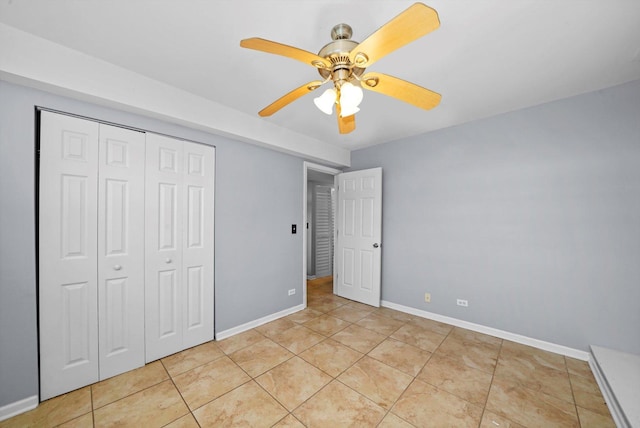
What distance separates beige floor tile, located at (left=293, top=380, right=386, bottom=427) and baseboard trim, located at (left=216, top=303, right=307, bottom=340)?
130cm

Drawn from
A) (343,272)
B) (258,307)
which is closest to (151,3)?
(258,307)

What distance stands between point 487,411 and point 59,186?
3.42m

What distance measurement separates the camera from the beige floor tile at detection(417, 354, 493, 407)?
1.75m

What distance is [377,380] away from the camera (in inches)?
74.9

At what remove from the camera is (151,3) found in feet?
4.15

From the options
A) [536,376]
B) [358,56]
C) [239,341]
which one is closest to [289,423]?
[239,341]

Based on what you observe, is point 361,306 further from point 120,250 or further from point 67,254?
point 67,254

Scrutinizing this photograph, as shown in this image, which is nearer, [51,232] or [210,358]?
[51,232]

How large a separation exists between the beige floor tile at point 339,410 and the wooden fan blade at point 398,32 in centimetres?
213

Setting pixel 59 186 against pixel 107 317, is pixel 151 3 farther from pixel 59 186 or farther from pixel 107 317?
pixel 107 317

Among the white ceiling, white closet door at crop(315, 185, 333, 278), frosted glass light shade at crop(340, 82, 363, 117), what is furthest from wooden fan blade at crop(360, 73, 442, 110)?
white closet door at crop(315, 185, 333, 278)

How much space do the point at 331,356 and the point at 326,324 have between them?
0.67 meters

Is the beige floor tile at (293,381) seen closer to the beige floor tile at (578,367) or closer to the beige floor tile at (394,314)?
the beige floor tile at (394,314)

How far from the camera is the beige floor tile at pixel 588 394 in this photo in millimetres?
1628
